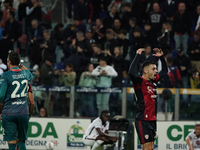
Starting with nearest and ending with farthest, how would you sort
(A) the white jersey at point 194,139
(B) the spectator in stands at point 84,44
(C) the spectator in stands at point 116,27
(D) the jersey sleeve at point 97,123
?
(D) the jersey sleeve at point 97,123, (A) the white jersey at point 194,139, (B) the spectator in stands at point 84,44, (C) the spectator in stands at point 116,27

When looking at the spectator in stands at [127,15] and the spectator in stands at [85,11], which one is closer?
the spectator in stands at [127,15]

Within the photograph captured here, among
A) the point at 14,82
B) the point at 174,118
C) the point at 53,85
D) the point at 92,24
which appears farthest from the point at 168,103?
the point at 14,82

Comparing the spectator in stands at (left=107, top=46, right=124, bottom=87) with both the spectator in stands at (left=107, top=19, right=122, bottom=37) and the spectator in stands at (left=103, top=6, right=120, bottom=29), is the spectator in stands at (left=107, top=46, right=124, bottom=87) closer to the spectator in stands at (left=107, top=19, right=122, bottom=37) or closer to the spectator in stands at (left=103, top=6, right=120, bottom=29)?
the spectator in stands at (left=107, top=19, right=122, bottom=37)

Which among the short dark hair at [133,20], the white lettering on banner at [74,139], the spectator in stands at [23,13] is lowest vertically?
the white lettering on banner at [74,139]

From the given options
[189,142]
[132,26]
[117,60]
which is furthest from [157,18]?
[189,142]

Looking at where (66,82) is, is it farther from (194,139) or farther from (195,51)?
(195,51)

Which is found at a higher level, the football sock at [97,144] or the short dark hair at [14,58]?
the short dark hair at [14,58]

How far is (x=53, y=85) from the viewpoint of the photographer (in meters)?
13.5

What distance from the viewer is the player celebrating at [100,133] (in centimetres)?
1191

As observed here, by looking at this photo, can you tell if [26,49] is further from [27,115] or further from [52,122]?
[27,115]

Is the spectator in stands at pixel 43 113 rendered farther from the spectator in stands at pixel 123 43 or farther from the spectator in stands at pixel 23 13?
the spectator in stands at pixel 23 13

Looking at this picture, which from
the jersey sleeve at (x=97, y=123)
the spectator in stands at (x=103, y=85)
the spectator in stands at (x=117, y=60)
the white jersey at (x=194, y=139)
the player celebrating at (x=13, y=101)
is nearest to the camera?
the player celebrating at (x=13, y=101)

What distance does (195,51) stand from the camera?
1533 cm

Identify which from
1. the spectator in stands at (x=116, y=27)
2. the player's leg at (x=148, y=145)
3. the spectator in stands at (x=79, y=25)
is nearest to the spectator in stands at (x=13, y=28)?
the spectator in stands at (x=79, y=25)
